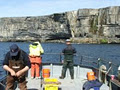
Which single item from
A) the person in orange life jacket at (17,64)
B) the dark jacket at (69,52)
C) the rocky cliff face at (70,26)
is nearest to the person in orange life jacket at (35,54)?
the dark jacket at (69,52)

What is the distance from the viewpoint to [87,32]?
138 meters

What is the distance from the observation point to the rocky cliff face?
132 metres

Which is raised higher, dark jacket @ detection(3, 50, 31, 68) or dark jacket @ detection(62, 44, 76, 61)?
dark jacket @ detection(3, 50, 31, 68)

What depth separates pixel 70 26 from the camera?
14250 cm

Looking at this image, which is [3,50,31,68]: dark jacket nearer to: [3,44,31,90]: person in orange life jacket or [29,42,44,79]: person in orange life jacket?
[3,44,31,90]: person in orange life jacket

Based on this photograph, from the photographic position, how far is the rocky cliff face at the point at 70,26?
131625 millimetres

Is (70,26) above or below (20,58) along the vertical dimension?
below

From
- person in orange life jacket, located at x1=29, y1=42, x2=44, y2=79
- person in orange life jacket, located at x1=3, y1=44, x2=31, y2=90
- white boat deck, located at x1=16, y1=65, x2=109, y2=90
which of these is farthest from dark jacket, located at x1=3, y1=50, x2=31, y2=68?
person in orange life jacket, located at x1=29, y1=42, x2=44, y2=79

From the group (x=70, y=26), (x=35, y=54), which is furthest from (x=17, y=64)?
(x=70, y=26)

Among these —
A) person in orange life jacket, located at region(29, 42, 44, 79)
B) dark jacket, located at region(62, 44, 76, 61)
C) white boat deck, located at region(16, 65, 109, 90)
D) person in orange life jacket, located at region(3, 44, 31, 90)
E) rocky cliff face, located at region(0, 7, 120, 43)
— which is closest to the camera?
person in orange life jacket, located at region(3, 44, 31, 90)

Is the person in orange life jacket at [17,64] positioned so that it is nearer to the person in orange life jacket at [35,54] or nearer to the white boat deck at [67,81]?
the white boat deck at [67,81]

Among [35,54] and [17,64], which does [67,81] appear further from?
[17,64]

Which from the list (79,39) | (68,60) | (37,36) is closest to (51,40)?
(37,36)

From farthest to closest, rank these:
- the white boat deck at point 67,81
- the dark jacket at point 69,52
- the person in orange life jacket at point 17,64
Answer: the dark jacket at point 69,52 < the white boat deck at point 67,81 < the person in orange life jacket at point 17,64
